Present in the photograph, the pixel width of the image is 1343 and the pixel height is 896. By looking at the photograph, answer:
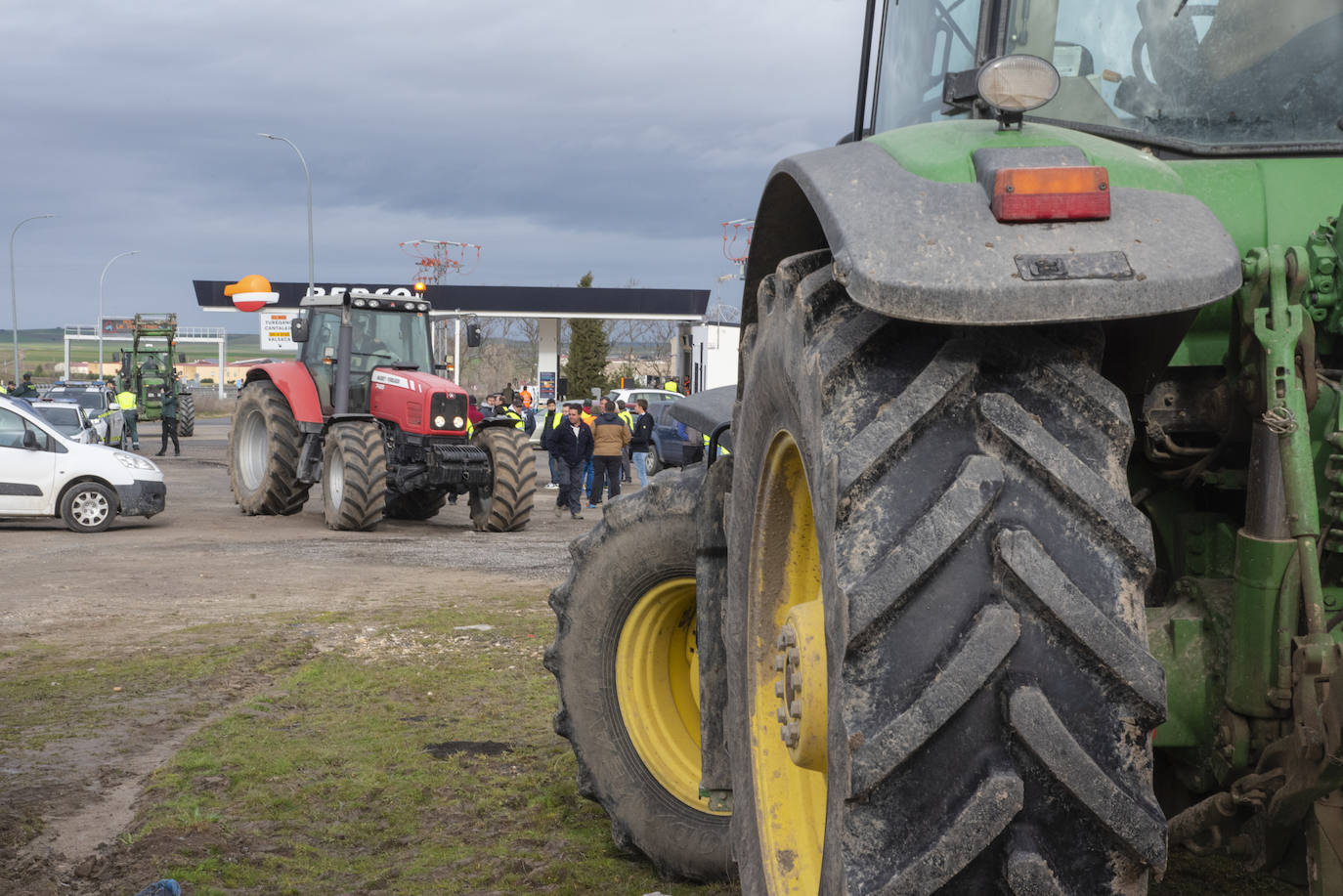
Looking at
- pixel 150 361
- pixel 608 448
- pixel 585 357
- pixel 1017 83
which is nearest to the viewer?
pixel 1017 83

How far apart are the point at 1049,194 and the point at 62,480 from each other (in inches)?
672

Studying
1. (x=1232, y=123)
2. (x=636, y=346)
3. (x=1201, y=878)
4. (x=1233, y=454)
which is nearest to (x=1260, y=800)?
(x=1233, y=454)

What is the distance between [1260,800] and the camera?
A: 8.08 feet

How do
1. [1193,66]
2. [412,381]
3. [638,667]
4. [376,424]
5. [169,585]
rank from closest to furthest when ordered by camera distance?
[1193,66], [638,667], [169,585], [376,424], [412,381]

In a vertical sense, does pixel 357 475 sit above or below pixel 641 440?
above

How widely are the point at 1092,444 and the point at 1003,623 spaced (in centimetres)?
36

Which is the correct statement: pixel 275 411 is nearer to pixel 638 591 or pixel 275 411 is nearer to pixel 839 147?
pixel 638 591

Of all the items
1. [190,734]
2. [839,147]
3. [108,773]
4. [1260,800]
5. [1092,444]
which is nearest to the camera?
[1092,444]

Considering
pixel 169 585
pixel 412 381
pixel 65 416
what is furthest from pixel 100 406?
pixel 169 585

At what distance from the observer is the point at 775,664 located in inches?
114

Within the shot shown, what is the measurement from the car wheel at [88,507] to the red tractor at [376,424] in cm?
197

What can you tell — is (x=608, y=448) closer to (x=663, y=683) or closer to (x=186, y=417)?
(x=663, y=683)

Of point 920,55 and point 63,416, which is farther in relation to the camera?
point 63,416

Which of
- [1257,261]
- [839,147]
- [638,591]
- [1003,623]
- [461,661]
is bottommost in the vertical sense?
[461,661]
